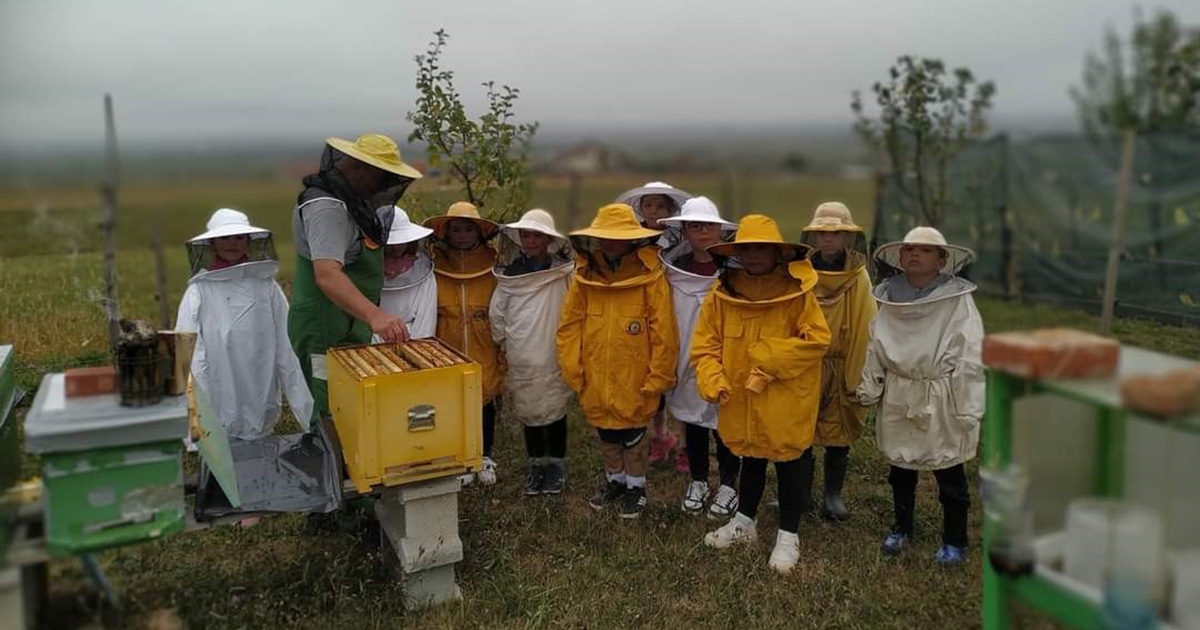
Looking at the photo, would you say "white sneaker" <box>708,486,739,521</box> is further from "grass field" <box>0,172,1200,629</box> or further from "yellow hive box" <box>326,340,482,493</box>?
"yellow hive box" <box>326,340,482,493</box>

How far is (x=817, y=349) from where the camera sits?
11.7 feet

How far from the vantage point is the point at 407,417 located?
9.92 feet

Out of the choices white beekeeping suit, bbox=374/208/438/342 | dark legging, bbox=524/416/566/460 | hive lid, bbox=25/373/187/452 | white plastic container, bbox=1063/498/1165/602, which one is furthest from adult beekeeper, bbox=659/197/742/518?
hive lid, bbox=25/373/187/452

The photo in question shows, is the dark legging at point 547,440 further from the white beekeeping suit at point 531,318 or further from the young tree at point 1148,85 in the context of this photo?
the young tree at point 1148,85

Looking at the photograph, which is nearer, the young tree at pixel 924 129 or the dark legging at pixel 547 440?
the dark legging at pixel 547 440

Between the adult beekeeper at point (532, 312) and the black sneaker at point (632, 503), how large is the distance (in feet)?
1.78

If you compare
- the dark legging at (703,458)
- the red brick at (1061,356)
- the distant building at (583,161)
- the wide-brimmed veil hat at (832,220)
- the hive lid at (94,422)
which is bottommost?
the dark legging at (703,458)

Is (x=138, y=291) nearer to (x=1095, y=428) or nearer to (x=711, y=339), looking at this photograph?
(x=711, y=339)

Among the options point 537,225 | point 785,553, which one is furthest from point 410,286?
point 785,553

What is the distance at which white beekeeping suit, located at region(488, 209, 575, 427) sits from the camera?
4238mm

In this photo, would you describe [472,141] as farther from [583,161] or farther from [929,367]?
[583,161]

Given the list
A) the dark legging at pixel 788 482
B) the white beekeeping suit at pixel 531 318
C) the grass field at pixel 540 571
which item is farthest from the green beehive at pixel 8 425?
the dark legging at pixel 788 482

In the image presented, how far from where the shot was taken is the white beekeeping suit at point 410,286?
423 cm

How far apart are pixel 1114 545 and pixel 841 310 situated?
207 cm
